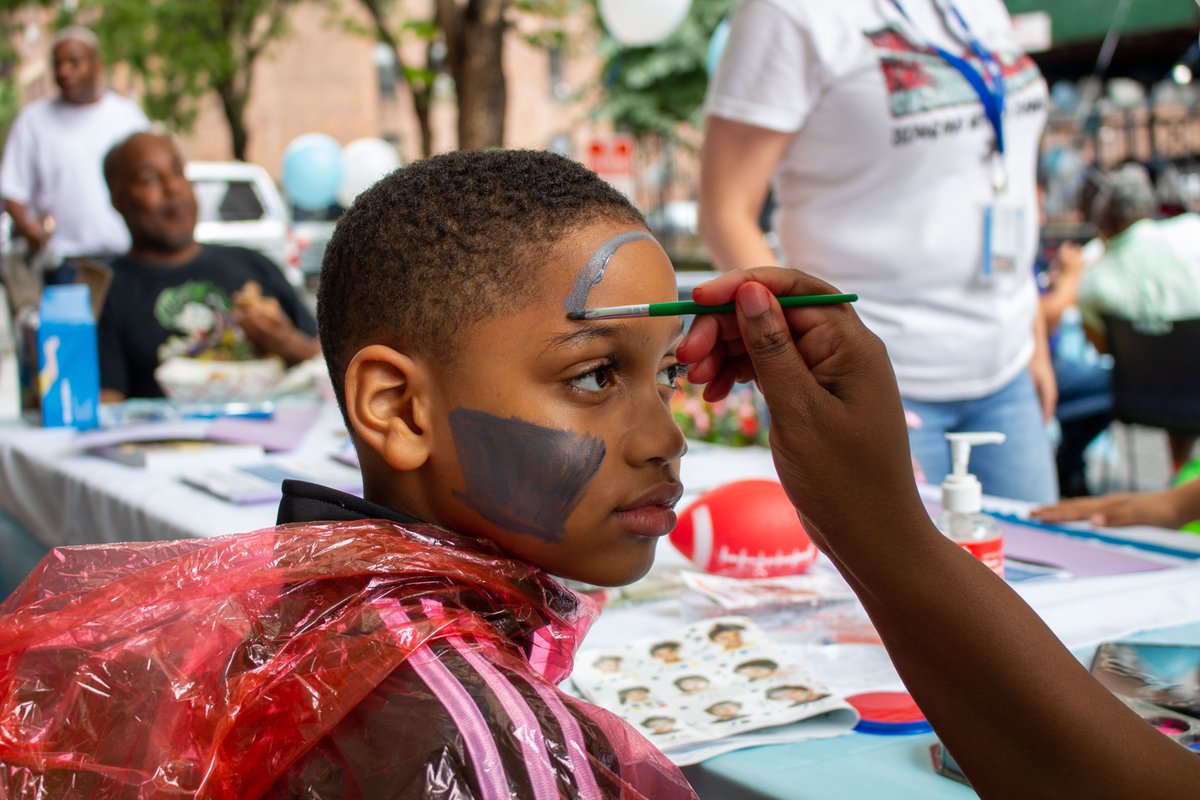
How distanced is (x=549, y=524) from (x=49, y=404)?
243 centimetres

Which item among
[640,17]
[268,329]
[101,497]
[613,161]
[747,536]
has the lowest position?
[101,497]

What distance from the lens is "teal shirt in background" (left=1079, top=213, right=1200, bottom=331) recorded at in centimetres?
572

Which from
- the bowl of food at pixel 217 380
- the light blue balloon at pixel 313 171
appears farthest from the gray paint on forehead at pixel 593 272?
the light blue balloon at pixel 313 171

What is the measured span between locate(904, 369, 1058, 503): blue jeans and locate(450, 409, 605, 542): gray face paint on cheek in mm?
1447

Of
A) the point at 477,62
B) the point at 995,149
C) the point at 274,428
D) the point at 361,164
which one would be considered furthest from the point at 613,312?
the point at 361,164

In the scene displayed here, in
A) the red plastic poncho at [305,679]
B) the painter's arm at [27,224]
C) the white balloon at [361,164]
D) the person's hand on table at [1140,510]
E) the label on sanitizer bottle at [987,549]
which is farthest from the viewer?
the white balloon at [361,164]

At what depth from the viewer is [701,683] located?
137 centimetres

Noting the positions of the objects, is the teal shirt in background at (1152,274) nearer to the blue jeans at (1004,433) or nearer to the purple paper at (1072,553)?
the blue jeans at (1004,433)

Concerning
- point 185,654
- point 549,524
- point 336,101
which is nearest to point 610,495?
point 549,524

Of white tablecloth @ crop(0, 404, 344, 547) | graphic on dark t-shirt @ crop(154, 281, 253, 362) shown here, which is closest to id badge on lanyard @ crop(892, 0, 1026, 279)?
white tablecloth @ crop(0, 404, 344, 547)

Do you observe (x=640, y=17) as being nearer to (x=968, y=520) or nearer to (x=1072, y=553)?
(x=1072, y=553)

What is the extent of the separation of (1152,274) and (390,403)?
5536 millimetres

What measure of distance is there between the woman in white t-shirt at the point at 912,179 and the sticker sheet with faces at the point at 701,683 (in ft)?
3.17

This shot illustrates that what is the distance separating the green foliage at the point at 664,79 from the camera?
18359mm
